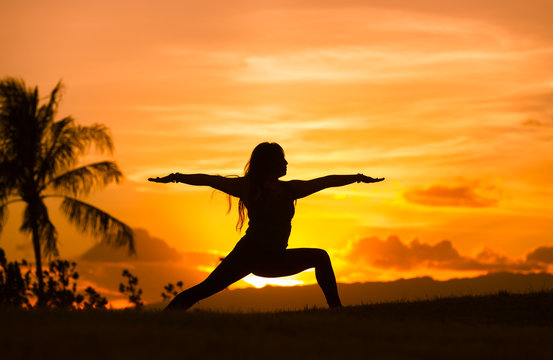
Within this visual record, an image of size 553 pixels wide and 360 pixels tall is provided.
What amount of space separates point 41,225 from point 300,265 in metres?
18.2

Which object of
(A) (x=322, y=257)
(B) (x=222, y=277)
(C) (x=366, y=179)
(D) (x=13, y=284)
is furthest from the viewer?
(D) (x=13, y=284)

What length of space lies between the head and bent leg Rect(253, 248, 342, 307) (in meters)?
1.00

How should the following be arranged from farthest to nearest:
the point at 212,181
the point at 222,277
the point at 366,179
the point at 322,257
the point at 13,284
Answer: the point at 13,284 → the point at 366,179 → the point at 212,181 → the point at 322,257 → the point at 222,277

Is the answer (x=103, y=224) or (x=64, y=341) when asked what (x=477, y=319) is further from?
(x=103, y=224)

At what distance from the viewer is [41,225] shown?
88.8 feet

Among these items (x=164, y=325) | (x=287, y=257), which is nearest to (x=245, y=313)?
(x=287, y=257)

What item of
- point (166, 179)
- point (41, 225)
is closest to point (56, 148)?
point (41, 225)

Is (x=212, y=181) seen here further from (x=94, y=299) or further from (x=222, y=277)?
(x=94, y=299)

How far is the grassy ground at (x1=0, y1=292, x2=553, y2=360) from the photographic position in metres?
7.76

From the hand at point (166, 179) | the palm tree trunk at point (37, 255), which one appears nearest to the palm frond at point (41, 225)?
the palm tree trunk at point (37, 255)

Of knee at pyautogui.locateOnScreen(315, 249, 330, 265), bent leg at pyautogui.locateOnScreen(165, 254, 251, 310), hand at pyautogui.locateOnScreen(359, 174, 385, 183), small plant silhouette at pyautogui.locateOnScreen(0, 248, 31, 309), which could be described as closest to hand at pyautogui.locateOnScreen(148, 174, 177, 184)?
bent leg at pyautogui.locateOnScreen(165, 254, 251, 310)

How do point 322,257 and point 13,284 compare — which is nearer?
point 322,257

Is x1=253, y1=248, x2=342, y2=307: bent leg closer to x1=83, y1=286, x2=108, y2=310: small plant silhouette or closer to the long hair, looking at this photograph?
the long hair

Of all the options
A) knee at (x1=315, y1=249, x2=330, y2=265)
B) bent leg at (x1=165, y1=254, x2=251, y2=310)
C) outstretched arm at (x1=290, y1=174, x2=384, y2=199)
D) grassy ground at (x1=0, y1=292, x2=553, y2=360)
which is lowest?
grassy ground at (x1=0, y1=292, x2=553, y2=360)
